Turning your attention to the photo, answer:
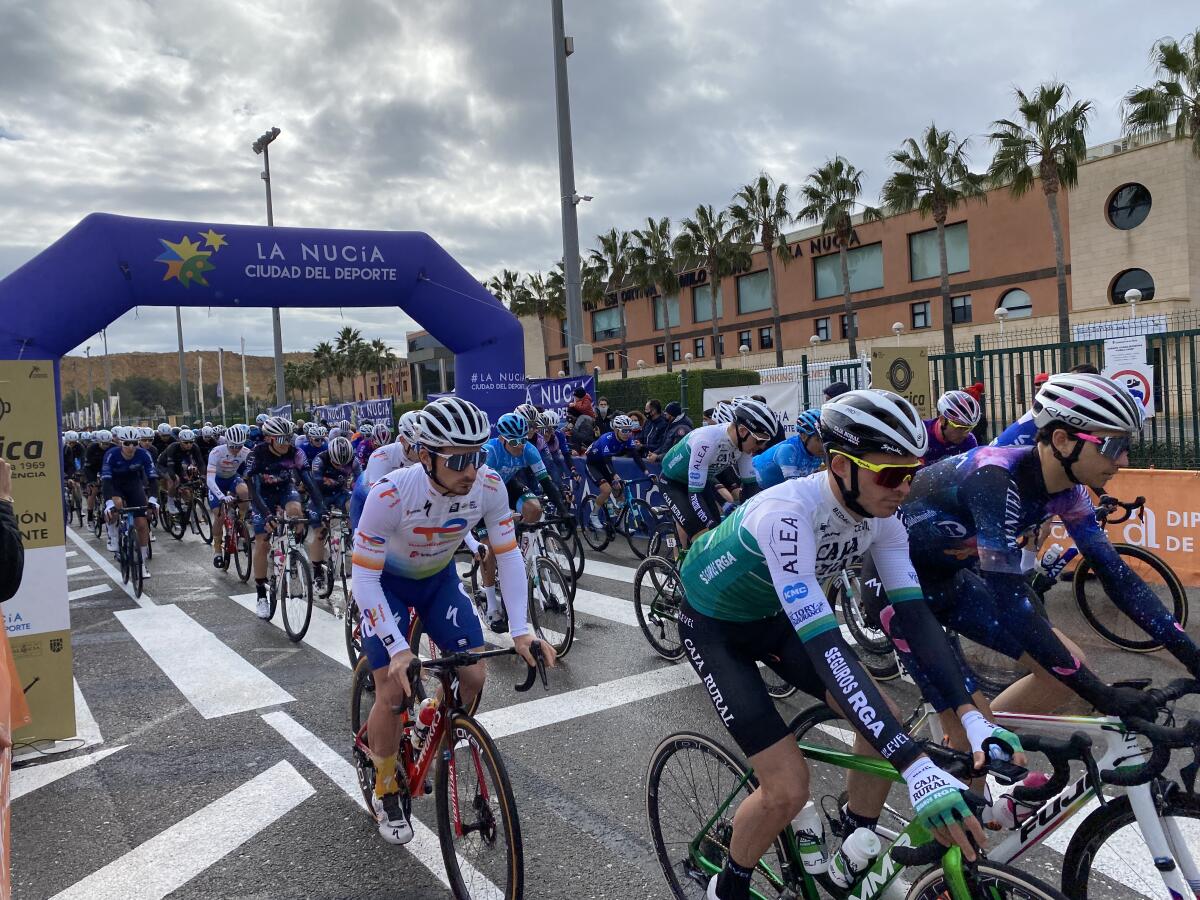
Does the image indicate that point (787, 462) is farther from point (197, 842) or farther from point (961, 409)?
point (197, 842)

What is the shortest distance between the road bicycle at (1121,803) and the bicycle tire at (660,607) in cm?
390

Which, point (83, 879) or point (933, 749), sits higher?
point (933, 749)

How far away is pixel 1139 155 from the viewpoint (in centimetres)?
3244

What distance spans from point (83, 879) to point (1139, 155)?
39.4 metres

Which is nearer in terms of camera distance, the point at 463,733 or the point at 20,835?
the point at 463,733

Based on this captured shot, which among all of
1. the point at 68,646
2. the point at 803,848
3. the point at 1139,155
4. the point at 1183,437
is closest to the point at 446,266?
the point at 68,646

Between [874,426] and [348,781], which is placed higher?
[874,426]

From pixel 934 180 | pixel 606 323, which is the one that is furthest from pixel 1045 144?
pixel 606 323

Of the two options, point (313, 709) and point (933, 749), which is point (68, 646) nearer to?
point (313, 709)

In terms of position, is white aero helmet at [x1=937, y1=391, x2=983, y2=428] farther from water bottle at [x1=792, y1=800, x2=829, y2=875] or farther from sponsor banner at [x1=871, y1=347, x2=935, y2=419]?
water bottle at [x1=792, y1=800, x2=829, y2=875]

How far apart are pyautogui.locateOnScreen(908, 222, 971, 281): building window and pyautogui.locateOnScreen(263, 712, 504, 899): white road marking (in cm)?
4040

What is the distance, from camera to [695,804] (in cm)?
308

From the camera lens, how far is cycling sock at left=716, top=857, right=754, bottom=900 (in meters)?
2.71

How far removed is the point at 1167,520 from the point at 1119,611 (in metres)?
2.24
